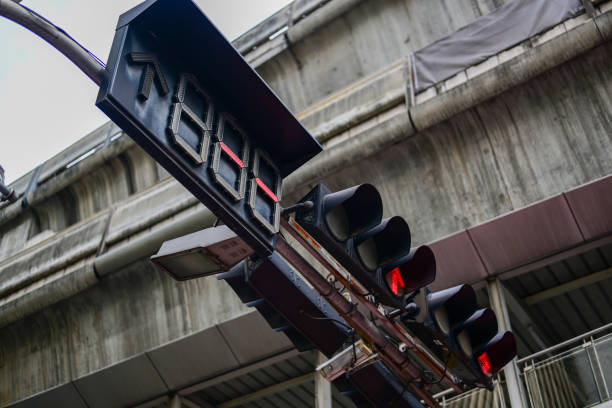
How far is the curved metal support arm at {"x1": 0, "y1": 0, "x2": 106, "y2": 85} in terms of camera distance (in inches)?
171

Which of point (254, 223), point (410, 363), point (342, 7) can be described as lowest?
point (410, 363)

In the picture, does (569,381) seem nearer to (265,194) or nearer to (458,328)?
(458,328)

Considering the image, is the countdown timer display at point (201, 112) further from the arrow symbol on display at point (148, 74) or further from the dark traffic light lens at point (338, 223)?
the dark traffic light lens at point (338, 223)

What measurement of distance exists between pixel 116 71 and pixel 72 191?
15.2 metres

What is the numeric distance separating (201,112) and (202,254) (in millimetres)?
1007

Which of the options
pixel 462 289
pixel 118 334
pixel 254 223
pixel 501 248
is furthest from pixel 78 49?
pixel 118 334

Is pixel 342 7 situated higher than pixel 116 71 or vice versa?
pixel 342 7

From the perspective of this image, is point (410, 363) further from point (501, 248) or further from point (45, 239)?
point (45, 239)

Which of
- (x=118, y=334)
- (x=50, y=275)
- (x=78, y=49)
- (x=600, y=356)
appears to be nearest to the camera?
(x=78, y=49)

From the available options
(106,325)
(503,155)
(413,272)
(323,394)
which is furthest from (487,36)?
(106,325)

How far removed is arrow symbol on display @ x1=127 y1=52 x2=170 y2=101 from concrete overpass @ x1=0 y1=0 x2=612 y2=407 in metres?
8.33

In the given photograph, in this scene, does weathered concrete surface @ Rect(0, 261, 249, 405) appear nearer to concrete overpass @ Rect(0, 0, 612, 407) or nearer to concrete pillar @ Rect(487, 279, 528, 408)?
concrete overpass @ Rect(0, 0, 612, 407)

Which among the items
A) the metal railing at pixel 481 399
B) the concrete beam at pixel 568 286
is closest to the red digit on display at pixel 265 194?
the metal railing at pixel 481 399

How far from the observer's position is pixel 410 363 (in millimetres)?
6676
